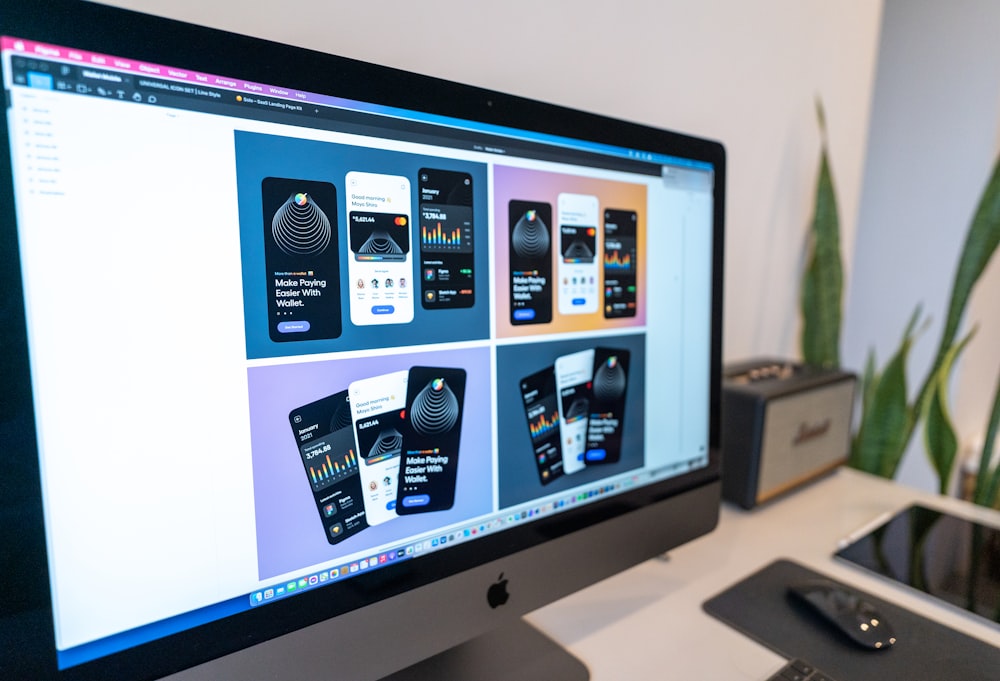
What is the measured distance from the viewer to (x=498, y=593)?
0.48m

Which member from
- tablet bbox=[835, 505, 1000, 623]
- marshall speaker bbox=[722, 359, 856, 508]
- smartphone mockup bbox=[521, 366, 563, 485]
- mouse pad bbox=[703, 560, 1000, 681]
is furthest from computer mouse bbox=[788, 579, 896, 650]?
smartphone mockup bbox=[521, 366, 563, 485]

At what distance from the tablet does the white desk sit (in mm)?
22

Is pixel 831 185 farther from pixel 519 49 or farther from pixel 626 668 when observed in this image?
pixel 626 668

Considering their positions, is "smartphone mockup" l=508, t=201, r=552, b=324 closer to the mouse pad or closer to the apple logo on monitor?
the apple logo on monitor

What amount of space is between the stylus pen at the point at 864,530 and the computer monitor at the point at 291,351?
39cm

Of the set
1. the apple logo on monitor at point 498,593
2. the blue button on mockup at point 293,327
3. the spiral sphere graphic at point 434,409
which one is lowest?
the apple logo on monitor at point 498,593

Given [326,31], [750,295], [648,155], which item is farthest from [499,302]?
[750,295]

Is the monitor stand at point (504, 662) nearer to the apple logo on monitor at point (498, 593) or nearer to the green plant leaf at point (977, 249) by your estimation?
the apple logo on monitor at point (498, 593)

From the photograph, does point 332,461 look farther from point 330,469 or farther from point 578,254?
point 578,254

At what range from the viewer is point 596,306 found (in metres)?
0.54

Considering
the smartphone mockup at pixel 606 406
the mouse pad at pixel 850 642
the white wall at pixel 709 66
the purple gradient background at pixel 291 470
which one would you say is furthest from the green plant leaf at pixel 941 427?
the purple gradient background at pixel 291 470

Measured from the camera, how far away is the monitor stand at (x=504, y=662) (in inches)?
20.1

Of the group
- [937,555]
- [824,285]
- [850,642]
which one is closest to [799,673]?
[850,642]

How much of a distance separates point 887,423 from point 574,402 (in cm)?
87
